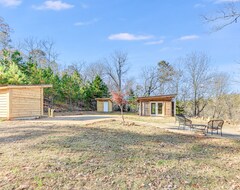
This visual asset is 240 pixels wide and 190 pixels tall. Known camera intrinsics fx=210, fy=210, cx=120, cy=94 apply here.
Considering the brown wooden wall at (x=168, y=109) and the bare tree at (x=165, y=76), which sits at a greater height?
the bare tree at (x=165, y=76)

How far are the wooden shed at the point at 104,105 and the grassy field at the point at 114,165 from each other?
22291 mm

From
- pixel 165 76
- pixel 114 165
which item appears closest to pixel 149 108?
pixel 165 76

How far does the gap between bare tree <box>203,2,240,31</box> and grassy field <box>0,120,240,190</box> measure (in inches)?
166

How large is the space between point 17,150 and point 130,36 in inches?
1049

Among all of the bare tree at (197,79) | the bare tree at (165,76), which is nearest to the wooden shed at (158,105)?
the bare tree at (197,79)

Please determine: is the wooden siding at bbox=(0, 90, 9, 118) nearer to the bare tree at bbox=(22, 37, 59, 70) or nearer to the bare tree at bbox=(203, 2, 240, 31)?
the bare tree at bbox=(203, 2, 240, 31)

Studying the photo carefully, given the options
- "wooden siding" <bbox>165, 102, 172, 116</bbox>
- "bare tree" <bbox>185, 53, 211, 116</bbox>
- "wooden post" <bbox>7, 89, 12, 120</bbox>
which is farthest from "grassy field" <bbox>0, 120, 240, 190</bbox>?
"bare tree" <bbox>185, 53, 211, 116</bbox>

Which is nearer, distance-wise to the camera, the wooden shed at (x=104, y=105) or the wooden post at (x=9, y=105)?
the wooden post at (x=9, y=105)

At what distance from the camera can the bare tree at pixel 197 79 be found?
88.0 feet

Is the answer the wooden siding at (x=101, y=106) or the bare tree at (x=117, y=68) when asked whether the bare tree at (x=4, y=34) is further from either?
the bare tree at (x=117, y=68)

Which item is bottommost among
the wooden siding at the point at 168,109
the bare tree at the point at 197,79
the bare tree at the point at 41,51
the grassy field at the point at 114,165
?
the grassy field at the point at 114,165

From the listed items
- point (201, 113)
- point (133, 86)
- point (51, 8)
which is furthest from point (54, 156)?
point (133, 86)

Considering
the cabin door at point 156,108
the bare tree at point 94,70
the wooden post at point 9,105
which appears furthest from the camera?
the bare tree at point 94,70

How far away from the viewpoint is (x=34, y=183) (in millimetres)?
3689
